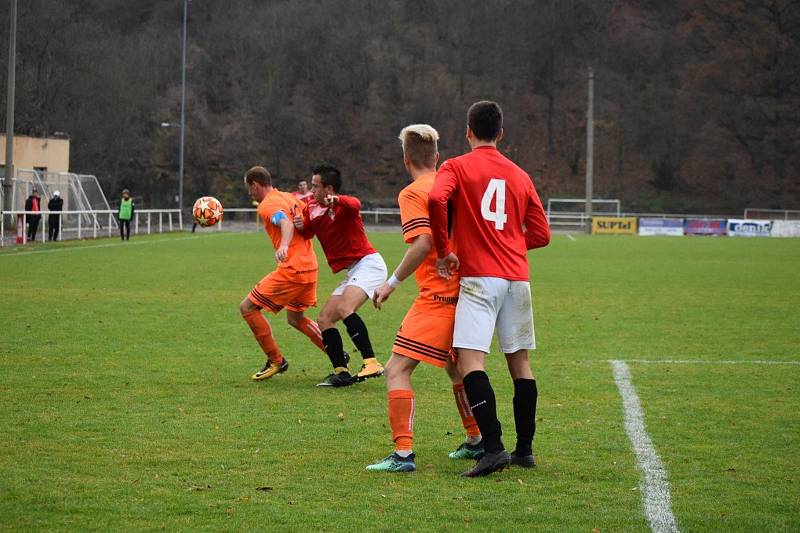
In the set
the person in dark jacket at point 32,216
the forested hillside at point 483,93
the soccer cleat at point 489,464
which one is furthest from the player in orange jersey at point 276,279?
the forested hillside at point 483,93

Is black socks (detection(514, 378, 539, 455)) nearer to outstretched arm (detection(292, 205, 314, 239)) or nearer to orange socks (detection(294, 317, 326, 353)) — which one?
outstretched arm (detection(292, 205, 314, 239))

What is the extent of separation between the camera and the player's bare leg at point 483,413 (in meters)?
6.09

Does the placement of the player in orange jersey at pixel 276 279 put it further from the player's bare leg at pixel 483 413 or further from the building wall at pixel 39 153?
the building wall at pixel 39 153

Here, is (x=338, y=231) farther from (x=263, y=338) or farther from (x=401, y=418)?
(x=401, y=418)

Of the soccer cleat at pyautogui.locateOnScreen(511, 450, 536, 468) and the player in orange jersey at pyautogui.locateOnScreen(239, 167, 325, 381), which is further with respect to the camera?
the player in orange jersey at pyautogui.locateOnScreen(239, 167, 325, 381)

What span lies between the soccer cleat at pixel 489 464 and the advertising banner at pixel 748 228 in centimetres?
5246

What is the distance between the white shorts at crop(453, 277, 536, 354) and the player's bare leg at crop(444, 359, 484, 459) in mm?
569

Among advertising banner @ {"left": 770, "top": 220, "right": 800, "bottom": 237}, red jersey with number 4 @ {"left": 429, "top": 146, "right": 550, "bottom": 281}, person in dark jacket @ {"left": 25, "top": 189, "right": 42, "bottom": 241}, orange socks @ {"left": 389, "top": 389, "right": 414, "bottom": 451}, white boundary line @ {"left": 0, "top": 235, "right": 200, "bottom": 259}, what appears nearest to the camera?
red jersey with number 4 @ {"left": 429, "top": 146, "right": 550, "bottom": 281}

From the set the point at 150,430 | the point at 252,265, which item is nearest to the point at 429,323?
the point at 150,430

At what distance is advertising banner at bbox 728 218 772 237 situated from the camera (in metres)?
55.7

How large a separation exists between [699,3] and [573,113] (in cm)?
1249

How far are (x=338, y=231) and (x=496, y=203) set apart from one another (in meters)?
3.70

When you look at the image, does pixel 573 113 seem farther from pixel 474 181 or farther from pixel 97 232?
pixel 474 181

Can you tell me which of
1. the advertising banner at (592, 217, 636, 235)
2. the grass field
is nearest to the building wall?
the advertising banner at (592, 217, 636, 235)
